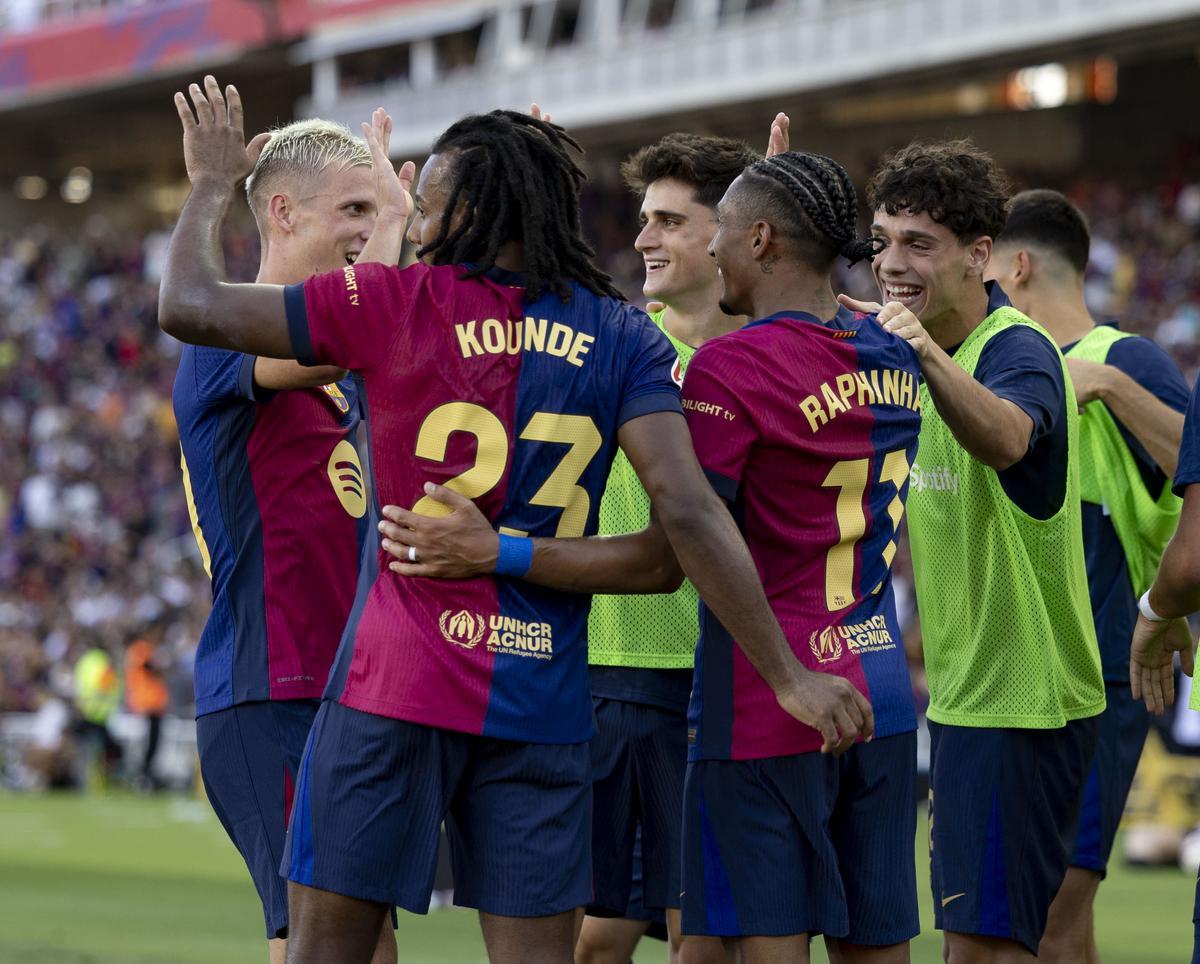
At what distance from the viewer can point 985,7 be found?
92.3 feet

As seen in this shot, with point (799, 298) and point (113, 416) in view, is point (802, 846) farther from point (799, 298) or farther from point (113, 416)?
point (113, 416)

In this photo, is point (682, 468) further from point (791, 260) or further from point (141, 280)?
point (141, 280)

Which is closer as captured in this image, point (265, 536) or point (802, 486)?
point (802, 486)

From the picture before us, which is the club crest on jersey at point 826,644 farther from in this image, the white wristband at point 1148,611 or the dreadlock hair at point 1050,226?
the dreadlock hair at point 1050,226

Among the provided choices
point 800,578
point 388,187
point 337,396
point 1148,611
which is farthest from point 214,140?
point 1148,611

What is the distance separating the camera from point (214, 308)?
402 centimetres

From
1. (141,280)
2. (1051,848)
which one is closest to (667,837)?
(1051,848)

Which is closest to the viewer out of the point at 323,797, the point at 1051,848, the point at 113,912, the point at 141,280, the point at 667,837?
the point at 323,797

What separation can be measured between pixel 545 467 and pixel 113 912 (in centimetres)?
820

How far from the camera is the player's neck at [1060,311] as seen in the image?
21.2ft

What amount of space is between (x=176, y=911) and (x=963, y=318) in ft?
25.1

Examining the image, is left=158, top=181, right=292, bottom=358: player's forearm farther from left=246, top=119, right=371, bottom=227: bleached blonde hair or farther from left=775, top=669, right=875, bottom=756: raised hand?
left=775, top=669, right=875, bottom=756: raised hand

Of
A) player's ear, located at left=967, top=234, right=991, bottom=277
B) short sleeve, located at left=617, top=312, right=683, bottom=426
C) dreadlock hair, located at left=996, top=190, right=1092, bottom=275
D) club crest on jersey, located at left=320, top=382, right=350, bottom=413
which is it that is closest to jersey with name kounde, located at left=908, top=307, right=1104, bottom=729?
player's ear, located at left=967, top=234, right=991, bottom=277

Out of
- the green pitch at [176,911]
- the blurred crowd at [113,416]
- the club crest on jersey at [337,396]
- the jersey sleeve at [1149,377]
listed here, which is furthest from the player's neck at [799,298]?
the blurred crowd at [113,416]
